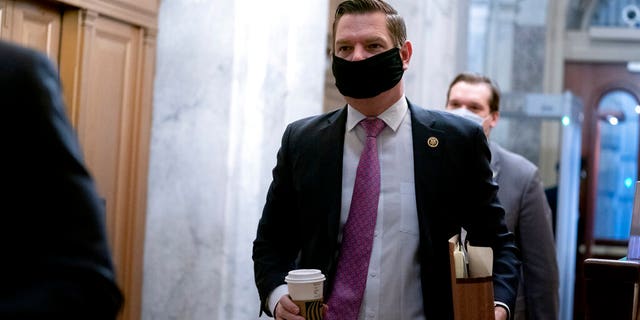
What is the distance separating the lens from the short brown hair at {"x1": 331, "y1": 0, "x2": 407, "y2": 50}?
9.07ft

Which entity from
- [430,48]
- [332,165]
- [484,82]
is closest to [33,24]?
[484,82]

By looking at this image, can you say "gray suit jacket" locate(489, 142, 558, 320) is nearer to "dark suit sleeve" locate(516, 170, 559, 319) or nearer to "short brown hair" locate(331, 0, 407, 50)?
"dark suit sleeve" locate(516, 170, 559, 319)

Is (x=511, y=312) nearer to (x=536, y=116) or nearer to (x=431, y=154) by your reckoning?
(x=431, y=154)

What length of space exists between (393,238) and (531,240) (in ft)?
5.23

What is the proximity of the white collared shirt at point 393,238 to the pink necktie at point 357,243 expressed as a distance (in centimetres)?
2

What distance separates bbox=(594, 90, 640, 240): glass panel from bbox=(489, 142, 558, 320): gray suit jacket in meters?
8.87

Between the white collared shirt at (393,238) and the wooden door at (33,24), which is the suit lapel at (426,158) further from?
the wooden door at (33,24)

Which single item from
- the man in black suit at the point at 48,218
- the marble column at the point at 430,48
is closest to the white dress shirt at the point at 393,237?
the man in black suit at the point at 48,218

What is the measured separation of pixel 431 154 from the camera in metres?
2.78

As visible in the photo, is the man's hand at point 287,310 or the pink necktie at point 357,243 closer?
the man's hand at point 287,310

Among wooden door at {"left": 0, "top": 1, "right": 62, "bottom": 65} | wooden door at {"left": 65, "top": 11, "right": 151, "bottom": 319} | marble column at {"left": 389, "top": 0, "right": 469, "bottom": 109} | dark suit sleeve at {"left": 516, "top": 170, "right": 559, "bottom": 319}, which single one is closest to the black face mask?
dark suit sleeve at {"left": 516, "top": 170, "right": 559, "bottom": 319}

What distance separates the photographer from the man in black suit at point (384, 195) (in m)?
2.71

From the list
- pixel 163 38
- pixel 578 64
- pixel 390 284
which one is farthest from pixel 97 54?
pixel 578 64

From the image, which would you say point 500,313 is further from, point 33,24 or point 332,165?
point 33,24
